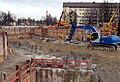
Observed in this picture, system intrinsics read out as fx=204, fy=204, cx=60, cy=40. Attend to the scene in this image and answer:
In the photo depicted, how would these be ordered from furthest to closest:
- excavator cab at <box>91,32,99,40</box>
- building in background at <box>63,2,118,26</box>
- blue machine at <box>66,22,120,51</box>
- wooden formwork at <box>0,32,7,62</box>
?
building in background at <box>63,2,118,26</box> < excavator cab at <box>91,32,99,40</box> < blue machine at <box>66,22,120,51</box> < wooden formwork at <box>0,32,7,62</box>

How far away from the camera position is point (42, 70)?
14742mm

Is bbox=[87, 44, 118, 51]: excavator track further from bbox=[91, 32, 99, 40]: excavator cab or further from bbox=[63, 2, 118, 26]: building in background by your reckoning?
bbox=[63, 2, 118, 26]: building in background

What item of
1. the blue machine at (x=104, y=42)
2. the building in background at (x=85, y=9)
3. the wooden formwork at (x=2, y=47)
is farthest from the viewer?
the building in background at (x=85, y=9)

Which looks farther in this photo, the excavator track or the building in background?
the building in background

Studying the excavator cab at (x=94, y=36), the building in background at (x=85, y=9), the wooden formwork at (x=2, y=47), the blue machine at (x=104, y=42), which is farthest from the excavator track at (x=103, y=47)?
the building in background at (x=85, y=9)

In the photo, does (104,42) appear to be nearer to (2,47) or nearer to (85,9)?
(2,47)

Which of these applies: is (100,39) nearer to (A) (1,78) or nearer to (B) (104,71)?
(B) (104,71)

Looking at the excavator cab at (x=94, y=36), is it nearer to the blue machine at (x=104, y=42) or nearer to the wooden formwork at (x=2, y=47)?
the blue machine at (x=104, y=42)

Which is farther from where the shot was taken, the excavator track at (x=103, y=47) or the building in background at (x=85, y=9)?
the building in background at (x=85, y=9)

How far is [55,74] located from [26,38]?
70.5 ft

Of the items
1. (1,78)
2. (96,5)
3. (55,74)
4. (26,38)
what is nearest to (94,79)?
(55,74)

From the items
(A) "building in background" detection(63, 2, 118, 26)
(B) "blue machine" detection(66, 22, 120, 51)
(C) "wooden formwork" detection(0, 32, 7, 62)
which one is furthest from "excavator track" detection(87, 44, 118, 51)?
(A) "building in background" detection(63, 2, 118, 26)

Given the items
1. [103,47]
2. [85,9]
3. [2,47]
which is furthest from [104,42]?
[85,9]

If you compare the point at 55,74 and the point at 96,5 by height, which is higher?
the point at 96,5
